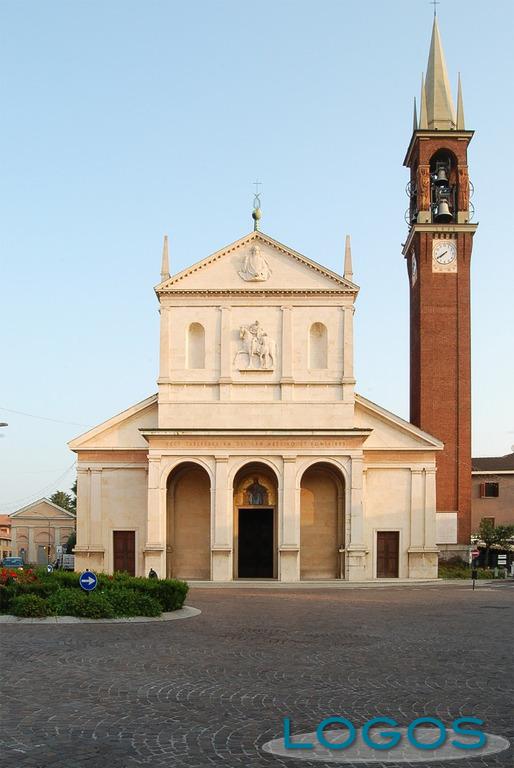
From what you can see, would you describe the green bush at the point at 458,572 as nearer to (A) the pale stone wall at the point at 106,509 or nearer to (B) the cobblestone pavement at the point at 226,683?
(A) the pale stone wall at the point at 106,509

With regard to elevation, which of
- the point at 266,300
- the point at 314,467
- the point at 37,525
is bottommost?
the point at 37,525

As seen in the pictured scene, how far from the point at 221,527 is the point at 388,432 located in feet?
31.4

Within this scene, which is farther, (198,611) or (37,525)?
(37,525)

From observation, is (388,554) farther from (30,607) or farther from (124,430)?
(30,607)

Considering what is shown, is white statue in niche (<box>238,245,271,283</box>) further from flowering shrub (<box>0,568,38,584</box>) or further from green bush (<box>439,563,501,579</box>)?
flowering shrub (<box>0,568,38,584</box>)

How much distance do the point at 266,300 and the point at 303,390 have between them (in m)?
4.73

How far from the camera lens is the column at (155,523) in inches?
1671

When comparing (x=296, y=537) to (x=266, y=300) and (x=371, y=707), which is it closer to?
(x=266, y=300)

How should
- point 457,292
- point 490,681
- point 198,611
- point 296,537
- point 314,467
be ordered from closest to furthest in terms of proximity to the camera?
1. point 490,681
2. point 198,611
3. point 296,537
4. point 314,467
5. point 457,292

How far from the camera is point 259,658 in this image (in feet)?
52.5

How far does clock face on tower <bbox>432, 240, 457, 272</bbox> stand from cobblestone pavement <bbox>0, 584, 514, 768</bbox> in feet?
101

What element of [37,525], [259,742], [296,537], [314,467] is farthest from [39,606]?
[37,525]

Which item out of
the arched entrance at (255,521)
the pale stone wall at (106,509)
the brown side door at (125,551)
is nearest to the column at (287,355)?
the arched entrance at (255,521)

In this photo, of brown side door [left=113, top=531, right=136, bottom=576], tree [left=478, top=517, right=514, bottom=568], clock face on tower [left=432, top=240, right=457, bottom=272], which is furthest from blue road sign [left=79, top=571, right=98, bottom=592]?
tree [left=478, top=517, right=514, bottom=568]
